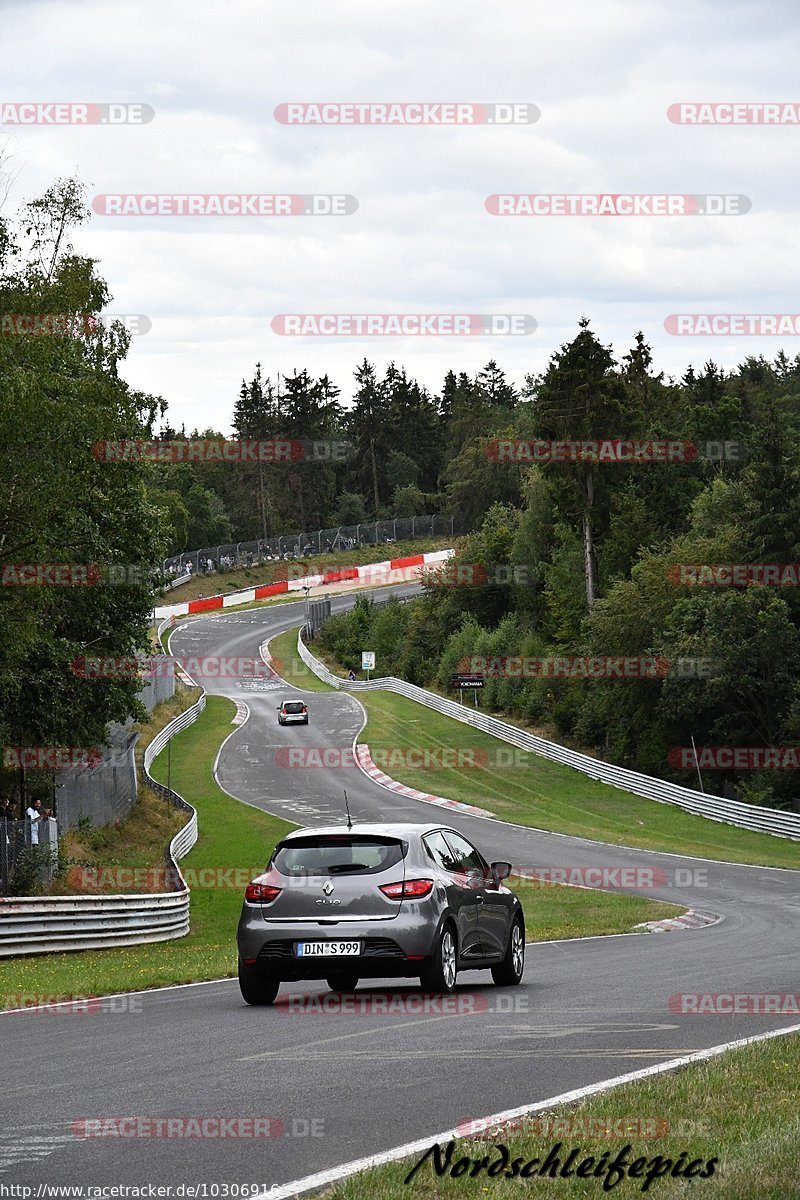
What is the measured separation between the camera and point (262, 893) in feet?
42.1

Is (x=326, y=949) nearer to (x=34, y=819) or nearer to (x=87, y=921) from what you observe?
(x=87, y=921)

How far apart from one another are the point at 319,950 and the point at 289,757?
49.2 meters

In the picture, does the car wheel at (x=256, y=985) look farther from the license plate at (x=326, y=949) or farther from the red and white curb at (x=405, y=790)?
the red and white curb at (x=405, y=790)

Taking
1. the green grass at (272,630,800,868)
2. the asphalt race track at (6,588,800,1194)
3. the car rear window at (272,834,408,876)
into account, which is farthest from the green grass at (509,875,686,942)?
the car rear window at (272,834,408,876)

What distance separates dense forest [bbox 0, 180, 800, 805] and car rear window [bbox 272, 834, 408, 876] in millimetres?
14776

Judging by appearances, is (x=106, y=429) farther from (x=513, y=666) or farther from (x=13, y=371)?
(x=513, y=666)

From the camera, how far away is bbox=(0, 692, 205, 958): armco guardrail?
21344 millimetres

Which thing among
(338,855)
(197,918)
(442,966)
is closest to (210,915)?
(197,918)

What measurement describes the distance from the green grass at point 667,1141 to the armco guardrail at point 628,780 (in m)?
42.0

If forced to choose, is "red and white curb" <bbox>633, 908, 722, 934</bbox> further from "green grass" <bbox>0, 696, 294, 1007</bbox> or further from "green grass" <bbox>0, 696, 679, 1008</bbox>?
"green grass" <bbox>0, 696, 294, 1007</bbox>

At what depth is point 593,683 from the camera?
70.2 meters

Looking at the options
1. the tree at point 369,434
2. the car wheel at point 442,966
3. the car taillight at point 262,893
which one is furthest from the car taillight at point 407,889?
the tree at point 369,434

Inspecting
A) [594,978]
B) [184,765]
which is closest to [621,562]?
[184,765]

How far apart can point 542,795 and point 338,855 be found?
4341cm
